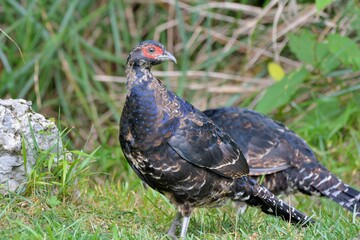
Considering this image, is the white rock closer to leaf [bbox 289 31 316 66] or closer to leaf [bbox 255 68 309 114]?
leaf [bbox 255 68 309 114]

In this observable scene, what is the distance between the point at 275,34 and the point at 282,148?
230 cm

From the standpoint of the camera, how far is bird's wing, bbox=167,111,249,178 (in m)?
4.83

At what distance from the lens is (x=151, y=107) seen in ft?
15.8

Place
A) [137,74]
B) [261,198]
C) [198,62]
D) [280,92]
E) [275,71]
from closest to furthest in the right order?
1. [137,74]
2. [261,198]
3. [280,92]
4. [275,71]
5. [198,62]

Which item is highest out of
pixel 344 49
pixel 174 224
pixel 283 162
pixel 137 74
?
pixel 137 74

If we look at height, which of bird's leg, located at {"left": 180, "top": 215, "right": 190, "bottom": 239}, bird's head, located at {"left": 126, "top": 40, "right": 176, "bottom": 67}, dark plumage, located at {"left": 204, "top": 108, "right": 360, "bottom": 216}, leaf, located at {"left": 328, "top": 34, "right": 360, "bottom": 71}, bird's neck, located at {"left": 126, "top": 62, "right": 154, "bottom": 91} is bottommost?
dark plumage, located at {"left": 204, "top": 108, "right": 360, "bottom": 216}

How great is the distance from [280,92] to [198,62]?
188cm

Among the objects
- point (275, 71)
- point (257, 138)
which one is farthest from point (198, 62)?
point (257, 138)

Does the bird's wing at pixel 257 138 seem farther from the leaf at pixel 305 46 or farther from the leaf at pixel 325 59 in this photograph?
the leaf at pixel 325 59

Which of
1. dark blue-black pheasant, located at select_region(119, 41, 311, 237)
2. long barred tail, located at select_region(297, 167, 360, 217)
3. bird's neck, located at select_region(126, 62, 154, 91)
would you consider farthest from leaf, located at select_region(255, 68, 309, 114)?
bird's neck, located at select_region(126, 62, 154, 91)

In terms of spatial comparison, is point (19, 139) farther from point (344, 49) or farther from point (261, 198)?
point (344, 49)

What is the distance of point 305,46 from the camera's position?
7.76 meters

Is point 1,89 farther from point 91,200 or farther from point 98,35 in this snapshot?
point 91,200

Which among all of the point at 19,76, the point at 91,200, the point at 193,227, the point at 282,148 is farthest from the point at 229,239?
the point at 19,76
